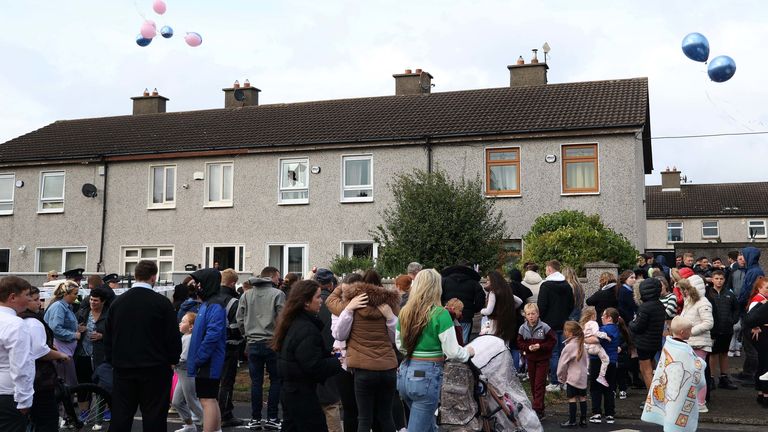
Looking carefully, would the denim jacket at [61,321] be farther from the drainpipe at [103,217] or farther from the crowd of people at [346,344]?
the drainpipe at [103,217]

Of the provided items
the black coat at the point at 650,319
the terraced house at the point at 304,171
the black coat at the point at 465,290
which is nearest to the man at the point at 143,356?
the black coat at the point at 465,290

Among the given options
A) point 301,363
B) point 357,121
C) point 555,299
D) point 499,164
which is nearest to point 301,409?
point 301,363

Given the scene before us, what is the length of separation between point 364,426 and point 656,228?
2110 inches

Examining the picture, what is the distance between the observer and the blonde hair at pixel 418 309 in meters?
7.83

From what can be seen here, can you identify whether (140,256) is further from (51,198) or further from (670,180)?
(670,180)

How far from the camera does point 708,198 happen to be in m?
59.8

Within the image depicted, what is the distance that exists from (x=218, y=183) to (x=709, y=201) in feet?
137

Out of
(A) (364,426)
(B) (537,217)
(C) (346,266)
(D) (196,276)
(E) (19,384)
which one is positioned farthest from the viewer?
(B) (537,217)

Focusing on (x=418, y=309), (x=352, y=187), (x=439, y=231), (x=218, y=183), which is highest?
(x=218, y=183)

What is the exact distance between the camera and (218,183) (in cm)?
2838

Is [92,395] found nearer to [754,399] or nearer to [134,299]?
[134,299]

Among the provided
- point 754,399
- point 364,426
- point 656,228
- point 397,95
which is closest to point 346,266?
point 397,95

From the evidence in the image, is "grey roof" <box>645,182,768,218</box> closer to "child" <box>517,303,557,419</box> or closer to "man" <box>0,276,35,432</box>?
"child" <box>517,303,557,419</box>

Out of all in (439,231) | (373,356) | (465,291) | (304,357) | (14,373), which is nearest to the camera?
(14,373)
